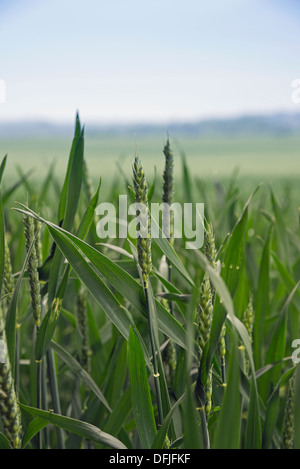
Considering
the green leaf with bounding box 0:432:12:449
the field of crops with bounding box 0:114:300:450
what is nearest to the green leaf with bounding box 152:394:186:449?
the field of crops with bounding box 0:114:300:450

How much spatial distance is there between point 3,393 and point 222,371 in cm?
18

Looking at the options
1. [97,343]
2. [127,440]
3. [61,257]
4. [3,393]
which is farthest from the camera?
[97,343]

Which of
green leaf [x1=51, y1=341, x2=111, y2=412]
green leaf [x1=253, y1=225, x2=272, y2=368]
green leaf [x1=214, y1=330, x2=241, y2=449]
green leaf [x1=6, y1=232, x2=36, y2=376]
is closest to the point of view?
green leaf [x1=214, y1=330, x2=241, y2=449]

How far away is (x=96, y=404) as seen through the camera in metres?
0.52

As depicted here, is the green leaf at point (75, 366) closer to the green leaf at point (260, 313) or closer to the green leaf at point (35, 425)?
the green leaf at point (35, 425)

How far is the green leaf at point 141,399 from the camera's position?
359 mm

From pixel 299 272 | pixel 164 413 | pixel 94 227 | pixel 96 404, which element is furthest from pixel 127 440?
pixel 299 272

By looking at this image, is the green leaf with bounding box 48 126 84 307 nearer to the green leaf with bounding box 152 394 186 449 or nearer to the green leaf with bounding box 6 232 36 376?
the green leaf with bounding box 6 232 36 376

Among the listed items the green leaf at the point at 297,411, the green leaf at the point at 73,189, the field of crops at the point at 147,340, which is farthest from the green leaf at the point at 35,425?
the green leaf at the point at 297,411

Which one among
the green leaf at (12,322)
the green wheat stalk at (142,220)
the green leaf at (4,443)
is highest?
the green wheat stalk at (142,220)

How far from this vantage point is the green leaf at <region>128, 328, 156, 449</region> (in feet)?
1.18

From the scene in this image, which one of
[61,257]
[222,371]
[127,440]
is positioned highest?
[61,257]

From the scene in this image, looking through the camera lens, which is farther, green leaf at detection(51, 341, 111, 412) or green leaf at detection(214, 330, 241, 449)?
green leaf at detection(51, 341, 111, 412)
